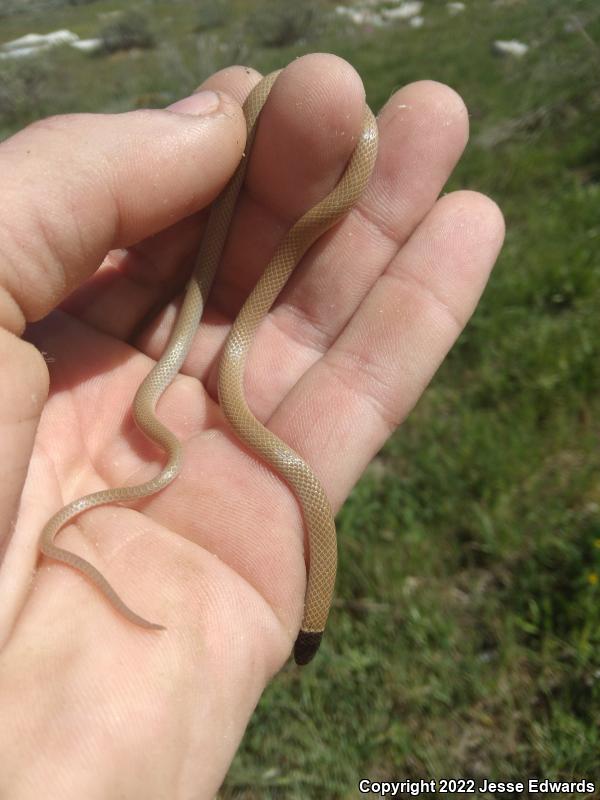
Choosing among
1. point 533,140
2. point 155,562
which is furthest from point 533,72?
point 155,562

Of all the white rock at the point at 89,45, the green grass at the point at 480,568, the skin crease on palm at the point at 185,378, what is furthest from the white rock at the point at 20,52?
the skin crease on palm at the point at 185,378

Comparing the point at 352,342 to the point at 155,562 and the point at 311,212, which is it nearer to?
the point at 311,212

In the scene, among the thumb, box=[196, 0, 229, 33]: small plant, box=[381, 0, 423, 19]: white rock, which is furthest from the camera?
box=[381, 0, 423, 19]: white rock

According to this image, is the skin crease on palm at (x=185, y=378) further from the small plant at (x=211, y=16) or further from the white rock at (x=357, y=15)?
the white rock at (x=357, y=15)

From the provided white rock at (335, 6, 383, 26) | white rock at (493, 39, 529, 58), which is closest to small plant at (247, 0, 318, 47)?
white rock at (335, 6, 383, 26)

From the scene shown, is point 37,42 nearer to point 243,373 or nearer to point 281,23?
point 281,23

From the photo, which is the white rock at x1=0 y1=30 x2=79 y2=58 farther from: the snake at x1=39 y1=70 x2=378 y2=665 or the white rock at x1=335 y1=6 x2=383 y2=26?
the snake at x1=39 y1=70 x2=378 y2=665
